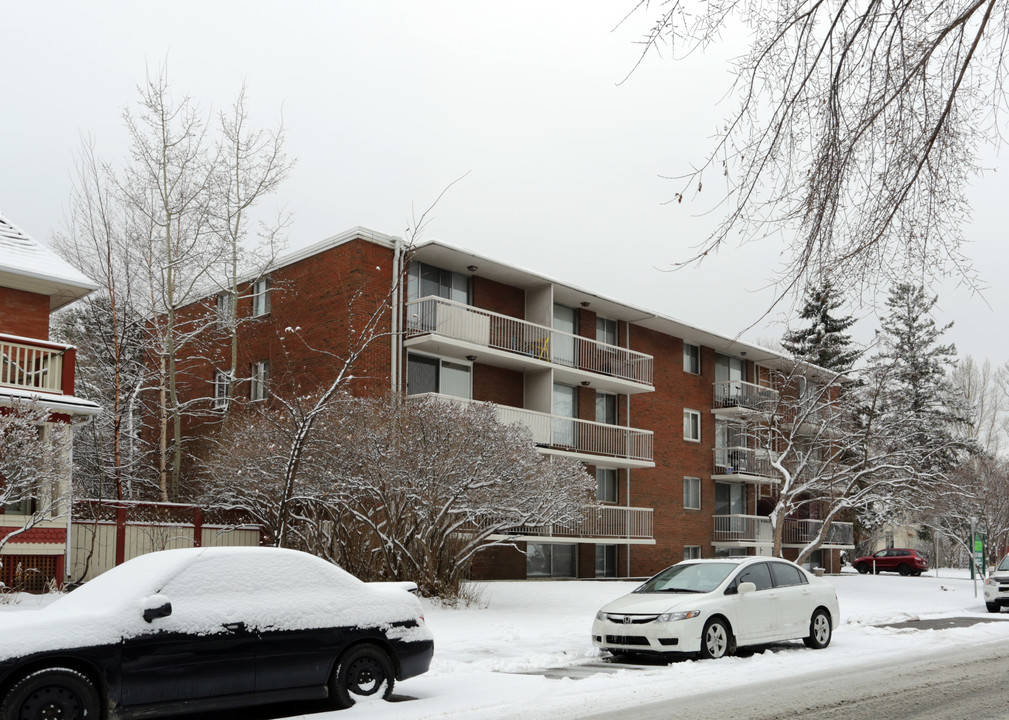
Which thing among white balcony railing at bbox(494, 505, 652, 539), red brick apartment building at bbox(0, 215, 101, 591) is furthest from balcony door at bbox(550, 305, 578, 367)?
red brick apartment building at bbox(0, 215, 101, 591)

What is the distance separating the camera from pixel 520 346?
29.4 metres

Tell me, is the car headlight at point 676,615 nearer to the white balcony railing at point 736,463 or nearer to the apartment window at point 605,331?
the apartment window at point 605,331

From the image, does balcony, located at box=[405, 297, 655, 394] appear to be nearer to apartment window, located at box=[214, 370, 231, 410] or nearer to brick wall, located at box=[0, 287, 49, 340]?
apartment window, located at box=[214, 370, 231, 410]

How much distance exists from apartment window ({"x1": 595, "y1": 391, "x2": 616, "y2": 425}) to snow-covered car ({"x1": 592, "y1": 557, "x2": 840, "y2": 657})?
1821cm

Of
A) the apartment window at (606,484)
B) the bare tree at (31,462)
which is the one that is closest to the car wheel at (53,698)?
the bare tree at (31,462)

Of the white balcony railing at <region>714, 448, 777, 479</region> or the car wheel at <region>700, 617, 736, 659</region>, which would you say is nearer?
the car wheel at <region>700, 617, 736, 659</region>

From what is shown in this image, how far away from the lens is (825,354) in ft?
168

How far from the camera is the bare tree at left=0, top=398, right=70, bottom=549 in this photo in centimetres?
1619

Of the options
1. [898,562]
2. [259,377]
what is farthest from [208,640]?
[898,562]

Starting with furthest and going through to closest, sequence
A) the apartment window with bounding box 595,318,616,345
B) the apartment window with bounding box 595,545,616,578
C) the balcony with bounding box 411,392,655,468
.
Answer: the apartment window with bounding box 595,318,616,345 → the apartment window with bounding box 595,545,616,578 → the balcony with bounding box 411,392,655,468

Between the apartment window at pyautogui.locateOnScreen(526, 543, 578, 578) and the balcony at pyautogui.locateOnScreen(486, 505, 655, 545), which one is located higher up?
the balcony at pyautogui.locateOnScreen(486, 505, 655, 545)

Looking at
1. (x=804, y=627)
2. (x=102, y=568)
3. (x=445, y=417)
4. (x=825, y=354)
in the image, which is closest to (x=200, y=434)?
(x=102, y=568)

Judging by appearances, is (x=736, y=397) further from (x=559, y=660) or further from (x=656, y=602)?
(x=559, y=660)

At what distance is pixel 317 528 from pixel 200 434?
1350 centimetres
